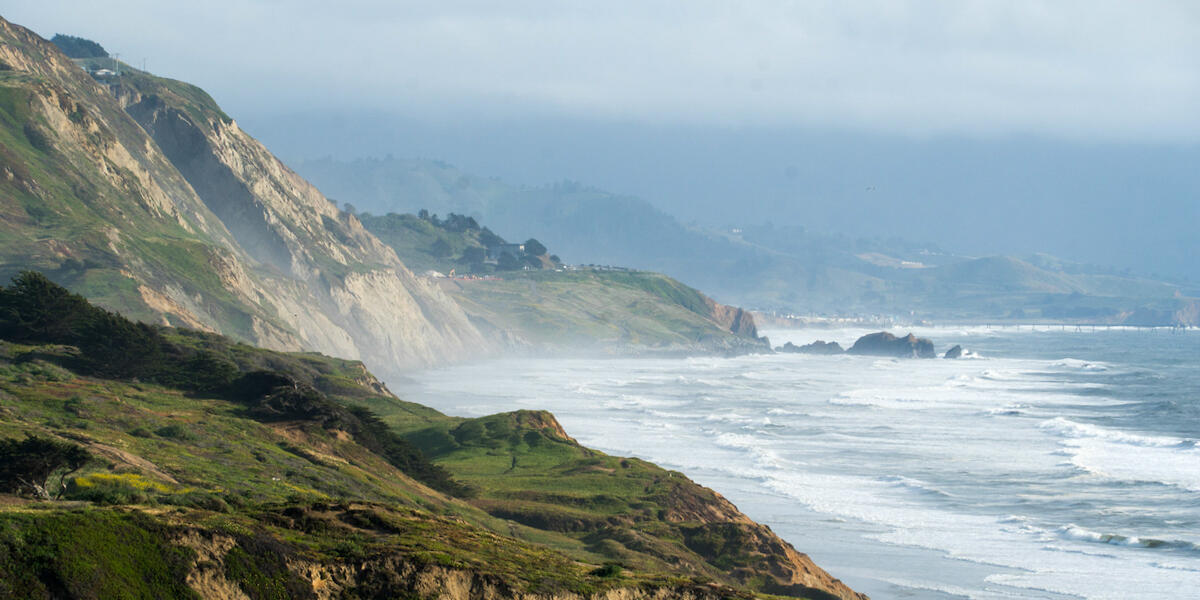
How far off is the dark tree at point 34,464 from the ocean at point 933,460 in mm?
28342

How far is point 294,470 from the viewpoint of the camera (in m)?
35.5

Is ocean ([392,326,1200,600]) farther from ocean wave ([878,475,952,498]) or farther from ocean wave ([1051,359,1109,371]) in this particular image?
ocean wave ([1051,359,1109,371])

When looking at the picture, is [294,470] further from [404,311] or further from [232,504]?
[404,311]

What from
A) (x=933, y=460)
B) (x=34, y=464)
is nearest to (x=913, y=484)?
(x=933, y=460)

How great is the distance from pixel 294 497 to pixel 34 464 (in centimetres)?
625

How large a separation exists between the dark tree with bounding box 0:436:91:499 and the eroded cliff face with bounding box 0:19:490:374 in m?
53.9

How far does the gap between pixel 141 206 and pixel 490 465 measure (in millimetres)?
65275

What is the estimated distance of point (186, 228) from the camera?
373ft

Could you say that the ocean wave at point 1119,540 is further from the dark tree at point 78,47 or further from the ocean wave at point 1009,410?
the dark tree at point 78,47

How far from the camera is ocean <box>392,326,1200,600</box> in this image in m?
45.4

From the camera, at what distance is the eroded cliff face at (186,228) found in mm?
86438

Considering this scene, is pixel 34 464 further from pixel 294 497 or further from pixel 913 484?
pixel 913 484

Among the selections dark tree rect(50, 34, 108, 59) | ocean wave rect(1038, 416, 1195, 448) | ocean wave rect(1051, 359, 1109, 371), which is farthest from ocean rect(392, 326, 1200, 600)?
dark tree rect(50, 34, 108, 59)

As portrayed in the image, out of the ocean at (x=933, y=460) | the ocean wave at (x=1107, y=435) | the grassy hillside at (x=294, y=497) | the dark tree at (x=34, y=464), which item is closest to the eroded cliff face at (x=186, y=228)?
the ocean at (x=933, y=460)
